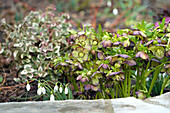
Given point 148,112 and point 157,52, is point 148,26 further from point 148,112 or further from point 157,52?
point 148,112

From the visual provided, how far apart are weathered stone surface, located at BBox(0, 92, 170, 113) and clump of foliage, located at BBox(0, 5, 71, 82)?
101 cm

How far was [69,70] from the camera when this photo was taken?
70.8 inches

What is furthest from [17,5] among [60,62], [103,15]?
[60,62]

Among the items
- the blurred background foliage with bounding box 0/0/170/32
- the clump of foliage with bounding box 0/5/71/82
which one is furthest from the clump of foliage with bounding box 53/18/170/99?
the blurred background foliage with bounding box 0/0/170/32

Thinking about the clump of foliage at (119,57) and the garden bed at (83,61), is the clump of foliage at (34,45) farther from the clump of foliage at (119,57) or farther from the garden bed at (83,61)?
the clump of foliage at (119,57)

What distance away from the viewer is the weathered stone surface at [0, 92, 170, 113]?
106 cm

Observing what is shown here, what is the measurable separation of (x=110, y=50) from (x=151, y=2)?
448cm

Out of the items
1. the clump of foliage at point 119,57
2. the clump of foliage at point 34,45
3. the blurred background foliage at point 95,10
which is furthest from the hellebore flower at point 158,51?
the blurred background foliage at point 95,10

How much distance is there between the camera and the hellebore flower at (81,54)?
175cm

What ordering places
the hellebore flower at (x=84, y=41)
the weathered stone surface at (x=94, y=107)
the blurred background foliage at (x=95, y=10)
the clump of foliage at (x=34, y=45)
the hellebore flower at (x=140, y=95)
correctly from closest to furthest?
the weathered stone surface at (x=94, y=107) < the hellebore flower at (x=140, y=95) < the hellebore flower at (x=84, y=41) < the clump of foliage at (x=34, y=45) < the blurred background foliage at (x=95, y=10)

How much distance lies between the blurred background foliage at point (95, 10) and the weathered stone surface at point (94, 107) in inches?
138

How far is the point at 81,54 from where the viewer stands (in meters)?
1.76

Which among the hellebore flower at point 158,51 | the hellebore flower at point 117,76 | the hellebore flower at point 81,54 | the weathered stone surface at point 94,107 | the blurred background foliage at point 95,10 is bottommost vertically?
the weathered stone surface at point 94,107

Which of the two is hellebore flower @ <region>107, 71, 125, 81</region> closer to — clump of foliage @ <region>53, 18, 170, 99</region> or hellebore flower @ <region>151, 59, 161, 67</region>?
clump of foliage @ <region>53, 18, 170, 99</region>
